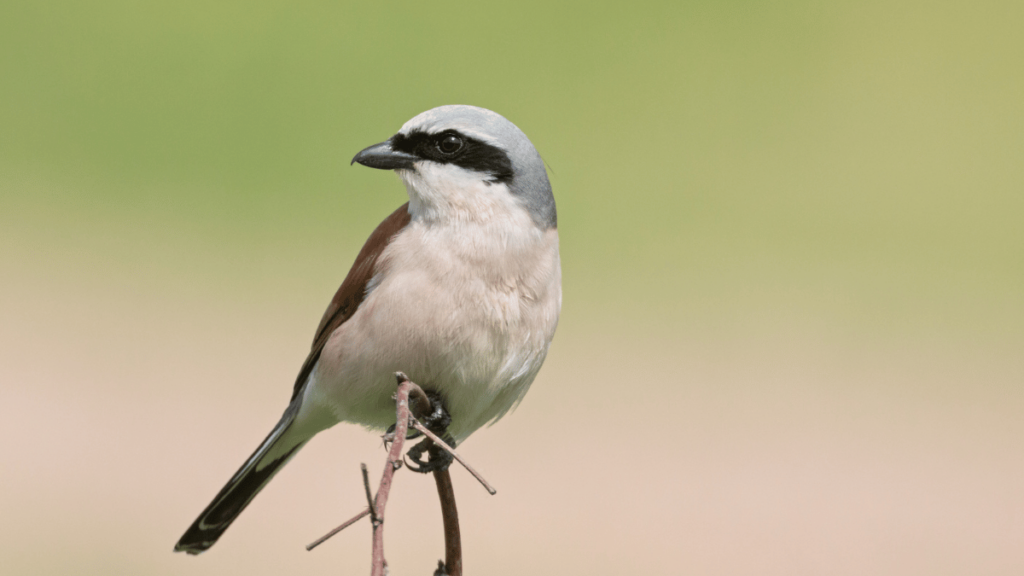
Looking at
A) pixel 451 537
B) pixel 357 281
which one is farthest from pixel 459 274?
pixel 451 537

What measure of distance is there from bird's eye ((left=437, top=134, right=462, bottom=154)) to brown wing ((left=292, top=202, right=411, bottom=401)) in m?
0.21

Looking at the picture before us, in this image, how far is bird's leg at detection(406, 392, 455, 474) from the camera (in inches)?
66.0

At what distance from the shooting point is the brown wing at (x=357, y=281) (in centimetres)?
224

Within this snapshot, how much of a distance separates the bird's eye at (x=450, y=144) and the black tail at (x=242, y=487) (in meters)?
0.89

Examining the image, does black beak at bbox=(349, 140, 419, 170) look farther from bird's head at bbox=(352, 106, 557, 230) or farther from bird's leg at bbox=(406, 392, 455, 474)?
bird's leg at bbox=(406, 392, 455, 474)

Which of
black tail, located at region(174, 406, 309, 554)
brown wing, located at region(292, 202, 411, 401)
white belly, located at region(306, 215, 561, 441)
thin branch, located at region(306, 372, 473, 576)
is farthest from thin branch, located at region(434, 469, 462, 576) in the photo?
black tail, located at region(174, 406, 309, 554)

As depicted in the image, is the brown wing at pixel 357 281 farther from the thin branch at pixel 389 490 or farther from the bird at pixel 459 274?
the thin branch at pixel 389 490

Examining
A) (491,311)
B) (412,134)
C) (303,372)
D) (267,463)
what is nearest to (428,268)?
(491,311)

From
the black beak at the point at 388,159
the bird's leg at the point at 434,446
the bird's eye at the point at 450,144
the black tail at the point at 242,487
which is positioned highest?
the bird's eye at the point at 450,144

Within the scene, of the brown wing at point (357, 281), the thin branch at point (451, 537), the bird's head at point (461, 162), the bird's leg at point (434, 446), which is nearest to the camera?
the thin branch at point (451, 537)

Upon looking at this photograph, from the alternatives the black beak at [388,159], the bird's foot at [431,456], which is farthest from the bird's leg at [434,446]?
the black beak at [388,159]

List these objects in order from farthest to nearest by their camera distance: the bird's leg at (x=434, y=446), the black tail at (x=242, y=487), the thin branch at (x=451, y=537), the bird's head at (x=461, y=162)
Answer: the black tail at (x=242, y=487)
the bird's head at (x=461, y=162)
the bird's leg at (x=434, y=446)
the thin branch at (x=451, y=537)

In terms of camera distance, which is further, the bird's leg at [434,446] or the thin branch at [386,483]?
the bird's leg at [434,446]

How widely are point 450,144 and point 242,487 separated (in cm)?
113
